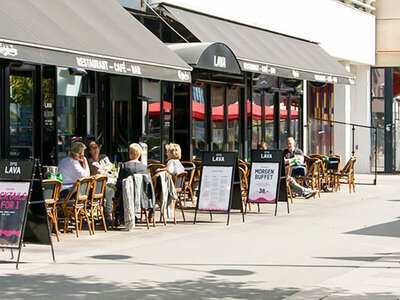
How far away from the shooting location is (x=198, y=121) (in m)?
19.1

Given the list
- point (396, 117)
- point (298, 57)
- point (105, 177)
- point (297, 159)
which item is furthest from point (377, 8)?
point (105, 177)

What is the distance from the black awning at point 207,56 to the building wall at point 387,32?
15792 mm

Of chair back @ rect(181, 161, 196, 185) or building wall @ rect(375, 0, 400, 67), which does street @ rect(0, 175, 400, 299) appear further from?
building wall @ rect(375, 0, 400, 67)

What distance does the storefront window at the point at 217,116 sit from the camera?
1981 cm

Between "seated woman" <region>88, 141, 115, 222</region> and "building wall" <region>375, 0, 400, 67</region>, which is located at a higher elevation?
"building wall" <region>375, 0, 400, 67</region>

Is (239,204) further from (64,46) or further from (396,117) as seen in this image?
(396,117)

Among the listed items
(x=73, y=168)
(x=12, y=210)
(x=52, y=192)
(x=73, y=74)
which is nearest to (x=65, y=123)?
(x=73, y=74)

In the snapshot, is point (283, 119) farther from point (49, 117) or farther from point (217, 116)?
point (49, 117)

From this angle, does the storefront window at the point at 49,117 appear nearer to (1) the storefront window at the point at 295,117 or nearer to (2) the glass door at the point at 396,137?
(1) the storefront window at the point at 295,117

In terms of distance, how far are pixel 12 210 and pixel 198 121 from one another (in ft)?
33.9

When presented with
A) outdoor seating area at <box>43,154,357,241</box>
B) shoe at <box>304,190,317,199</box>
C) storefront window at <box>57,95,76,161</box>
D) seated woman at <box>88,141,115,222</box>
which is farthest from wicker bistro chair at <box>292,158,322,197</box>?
seated woman at <box>88,141,115,222</box>

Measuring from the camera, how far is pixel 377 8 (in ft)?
103

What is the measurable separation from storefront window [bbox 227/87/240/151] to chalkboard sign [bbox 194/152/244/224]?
7.37 metres

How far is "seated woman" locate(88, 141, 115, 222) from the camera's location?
12709 mm
